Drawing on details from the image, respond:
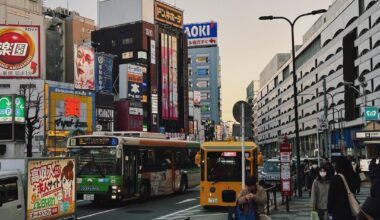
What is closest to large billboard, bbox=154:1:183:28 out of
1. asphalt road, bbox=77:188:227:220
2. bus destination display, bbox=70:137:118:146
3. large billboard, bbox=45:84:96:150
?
large billboard, bbox=45:84:96:150

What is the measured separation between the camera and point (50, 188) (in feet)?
43.0

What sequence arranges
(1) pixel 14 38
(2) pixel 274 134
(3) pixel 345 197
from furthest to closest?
(2) pixel 274 134 < (1) pixel 14 38 < (3) pixel 345 197

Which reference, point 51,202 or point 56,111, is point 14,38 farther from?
point 51,202

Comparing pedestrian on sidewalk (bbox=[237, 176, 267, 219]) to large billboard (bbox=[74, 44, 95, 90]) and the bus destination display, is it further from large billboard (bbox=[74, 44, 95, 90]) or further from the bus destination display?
large billboard (bbox=[74, 44, 95, 90])

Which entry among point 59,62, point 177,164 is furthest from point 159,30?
point 177,164

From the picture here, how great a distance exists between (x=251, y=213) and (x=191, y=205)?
14436 mm

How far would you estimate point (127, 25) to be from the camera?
118 m

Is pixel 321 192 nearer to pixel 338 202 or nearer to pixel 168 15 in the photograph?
pixel 338 202

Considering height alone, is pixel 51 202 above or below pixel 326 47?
below

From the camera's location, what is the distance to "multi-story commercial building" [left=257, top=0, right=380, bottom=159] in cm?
6356

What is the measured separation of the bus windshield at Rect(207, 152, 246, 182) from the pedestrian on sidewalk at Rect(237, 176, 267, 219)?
409 inches

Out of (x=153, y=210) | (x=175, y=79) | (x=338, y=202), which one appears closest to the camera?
(x=338, y=202)

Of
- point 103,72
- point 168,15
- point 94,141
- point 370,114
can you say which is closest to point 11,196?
point 94,141

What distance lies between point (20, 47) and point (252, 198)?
6962cm
